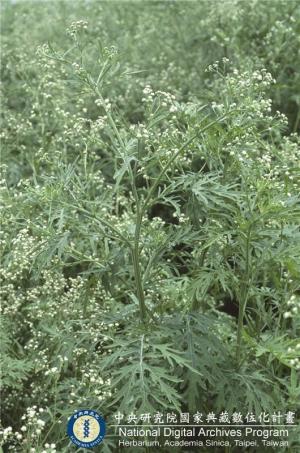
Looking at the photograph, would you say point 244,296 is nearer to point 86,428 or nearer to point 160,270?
point 160,270

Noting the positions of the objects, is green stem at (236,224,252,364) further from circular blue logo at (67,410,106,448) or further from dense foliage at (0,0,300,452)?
circular blue logo at (67,410,106,448)

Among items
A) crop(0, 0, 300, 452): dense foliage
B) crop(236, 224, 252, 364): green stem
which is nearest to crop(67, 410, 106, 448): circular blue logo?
crop(0, 0, 300, 452): dense foliage

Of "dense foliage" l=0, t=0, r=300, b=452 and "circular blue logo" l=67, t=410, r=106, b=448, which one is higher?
"dense foliage" l=0, t=0, r=300, b=452

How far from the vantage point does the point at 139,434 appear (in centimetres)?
328

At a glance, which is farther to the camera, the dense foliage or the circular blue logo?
the circular blue logo

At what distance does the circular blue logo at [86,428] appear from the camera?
331 cm

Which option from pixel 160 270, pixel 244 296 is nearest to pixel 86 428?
pixel 160 270

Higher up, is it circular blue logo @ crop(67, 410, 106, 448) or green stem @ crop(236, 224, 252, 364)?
green stem @ crop(236, 224, 252, 364)

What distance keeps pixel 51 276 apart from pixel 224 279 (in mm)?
1338

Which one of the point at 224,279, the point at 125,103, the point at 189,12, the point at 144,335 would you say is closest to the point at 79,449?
the point at 144,335

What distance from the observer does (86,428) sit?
3.33 metres

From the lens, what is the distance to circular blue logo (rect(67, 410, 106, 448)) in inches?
130

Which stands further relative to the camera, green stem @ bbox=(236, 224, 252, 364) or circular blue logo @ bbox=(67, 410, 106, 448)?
circular blue logo @ bbox=(67, 410, 106, 448)

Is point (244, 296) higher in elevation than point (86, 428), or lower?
higher
